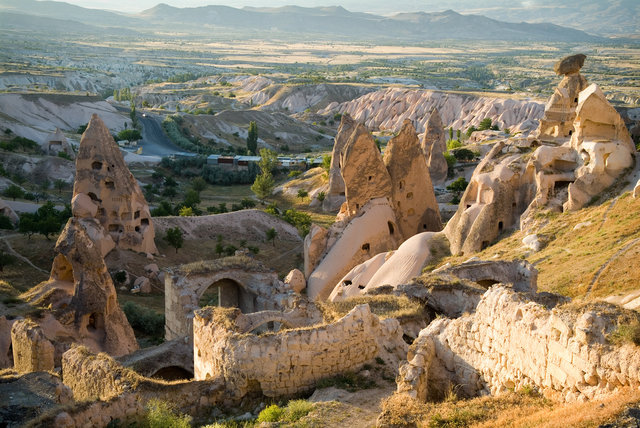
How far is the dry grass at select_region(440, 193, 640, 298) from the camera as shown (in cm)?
2094

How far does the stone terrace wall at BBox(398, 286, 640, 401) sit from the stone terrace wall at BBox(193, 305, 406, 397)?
120 cm

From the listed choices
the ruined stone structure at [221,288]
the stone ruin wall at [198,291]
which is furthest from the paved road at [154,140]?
the stone ruin wall at [198,291]

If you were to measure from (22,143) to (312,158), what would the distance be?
27.2 m

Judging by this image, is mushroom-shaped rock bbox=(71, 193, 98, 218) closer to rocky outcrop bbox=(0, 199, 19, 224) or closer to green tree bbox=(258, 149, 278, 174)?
rocky outcrop bbox=(0, 199, 19, 224)

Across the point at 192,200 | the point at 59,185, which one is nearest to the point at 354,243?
the point at 192,200

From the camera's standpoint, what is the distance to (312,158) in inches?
3002

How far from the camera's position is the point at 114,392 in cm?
1195

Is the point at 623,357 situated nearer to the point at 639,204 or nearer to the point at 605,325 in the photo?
the point at 605,325

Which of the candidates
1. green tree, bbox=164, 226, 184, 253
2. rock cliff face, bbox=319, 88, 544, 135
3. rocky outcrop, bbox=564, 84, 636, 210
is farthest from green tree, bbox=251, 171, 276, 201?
rock cliff face, bbox=319, 88, 544, 135

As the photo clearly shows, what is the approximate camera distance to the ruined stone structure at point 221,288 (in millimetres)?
22625

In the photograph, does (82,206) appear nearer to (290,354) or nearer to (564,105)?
(564,105)

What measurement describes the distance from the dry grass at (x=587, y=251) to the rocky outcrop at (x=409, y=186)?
5582mm

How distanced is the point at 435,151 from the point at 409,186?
2334 cm

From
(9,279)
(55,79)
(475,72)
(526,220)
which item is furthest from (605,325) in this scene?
(475,72)
